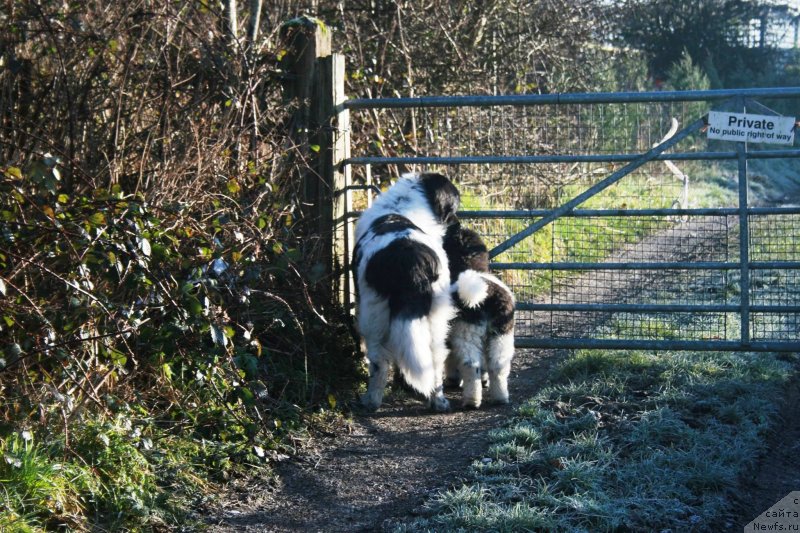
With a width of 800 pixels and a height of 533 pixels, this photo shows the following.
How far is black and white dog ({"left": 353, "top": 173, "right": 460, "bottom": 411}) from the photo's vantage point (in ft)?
19.4

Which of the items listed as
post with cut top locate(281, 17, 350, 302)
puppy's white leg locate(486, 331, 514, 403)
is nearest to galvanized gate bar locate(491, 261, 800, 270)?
puppy's white leg locate(486, 331, 514, 403)

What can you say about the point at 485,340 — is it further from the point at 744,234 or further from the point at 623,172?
the point at 744,234

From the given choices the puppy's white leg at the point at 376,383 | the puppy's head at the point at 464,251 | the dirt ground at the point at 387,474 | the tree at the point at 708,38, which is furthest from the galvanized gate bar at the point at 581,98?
the tree at the point at 708,38

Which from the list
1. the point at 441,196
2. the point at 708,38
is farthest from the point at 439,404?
the point at 708,38

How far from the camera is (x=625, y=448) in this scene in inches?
202

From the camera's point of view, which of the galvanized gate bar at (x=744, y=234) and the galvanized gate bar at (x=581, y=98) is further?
the galvanized gate bar at (x=744, y=234)

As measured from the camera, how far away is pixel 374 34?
10641 millimetres

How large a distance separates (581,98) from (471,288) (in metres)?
1.74

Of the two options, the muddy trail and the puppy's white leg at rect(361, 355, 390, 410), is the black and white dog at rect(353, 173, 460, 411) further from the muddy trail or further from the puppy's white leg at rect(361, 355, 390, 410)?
the muddy trail

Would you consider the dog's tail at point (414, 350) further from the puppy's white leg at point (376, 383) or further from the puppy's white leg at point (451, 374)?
the puppy's white leg at point (451, 374)

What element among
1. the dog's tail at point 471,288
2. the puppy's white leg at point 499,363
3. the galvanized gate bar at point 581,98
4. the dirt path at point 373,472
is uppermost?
the galvanized gate bar at point 581,98

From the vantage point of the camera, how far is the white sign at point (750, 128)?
633 cm

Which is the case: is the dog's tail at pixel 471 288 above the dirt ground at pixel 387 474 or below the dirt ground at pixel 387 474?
→ above

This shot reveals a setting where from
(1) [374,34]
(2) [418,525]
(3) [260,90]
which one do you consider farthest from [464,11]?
(2) [418,525]
